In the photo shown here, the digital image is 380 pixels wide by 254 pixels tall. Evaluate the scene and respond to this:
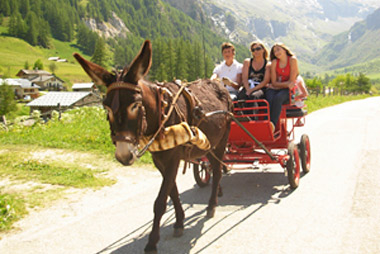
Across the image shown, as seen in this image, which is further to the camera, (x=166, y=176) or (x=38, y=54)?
(x=38, y=54)

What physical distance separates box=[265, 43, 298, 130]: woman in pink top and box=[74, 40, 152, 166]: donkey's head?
3744 mm

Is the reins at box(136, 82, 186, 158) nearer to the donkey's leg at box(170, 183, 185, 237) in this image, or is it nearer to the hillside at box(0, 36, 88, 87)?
the donkey's leg at box(170, 183, 185, 237)

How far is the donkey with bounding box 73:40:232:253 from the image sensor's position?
341cm

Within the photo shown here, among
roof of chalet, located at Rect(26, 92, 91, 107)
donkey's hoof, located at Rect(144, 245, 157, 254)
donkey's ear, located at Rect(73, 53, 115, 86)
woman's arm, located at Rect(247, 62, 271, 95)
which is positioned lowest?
roof of chalet, located at Rect(26, 92, 91, 107)

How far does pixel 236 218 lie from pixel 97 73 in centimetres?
303

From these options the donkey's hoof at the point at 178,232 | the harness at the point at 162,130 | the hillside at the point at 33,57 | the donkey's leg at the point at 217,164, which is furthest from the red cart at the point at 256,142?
the hillside at the point at 33,57

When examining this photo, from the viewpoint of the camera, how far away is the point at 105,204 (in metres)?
6.10

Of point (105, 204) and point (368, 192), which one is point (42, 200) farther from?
point (368, 192)

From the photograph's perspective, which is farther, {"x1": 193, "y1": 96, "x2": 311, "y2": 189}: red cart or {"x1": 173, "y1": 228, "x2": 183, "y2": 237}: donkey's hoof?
{"x1": 193, "y1": 96, "x2": 311, "y2": 189}: red cart

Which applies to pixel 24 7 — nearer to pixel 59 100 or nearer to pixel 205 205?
pixel 59 100

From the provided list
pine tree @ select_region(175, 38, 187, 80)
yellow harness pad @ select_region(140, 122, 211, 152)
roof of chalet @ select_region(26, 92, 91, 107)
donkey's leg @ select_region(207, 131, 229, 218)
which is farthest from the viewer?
pine tree @ select_region(175, 38, 187, 80)

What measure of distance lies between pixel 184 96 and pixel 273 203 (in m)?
2.52

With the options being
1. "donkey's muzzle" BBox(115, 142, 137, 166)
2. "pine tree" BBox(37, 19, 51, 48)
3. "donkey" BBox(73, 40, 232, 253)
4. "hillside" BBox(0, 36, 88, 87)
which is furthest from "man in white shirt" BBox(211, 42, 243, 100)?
"pine tree" BBox(37, 19, 51, 48)

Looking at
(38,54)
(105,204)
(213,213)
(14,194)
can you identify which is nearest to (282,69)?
(213,213)
